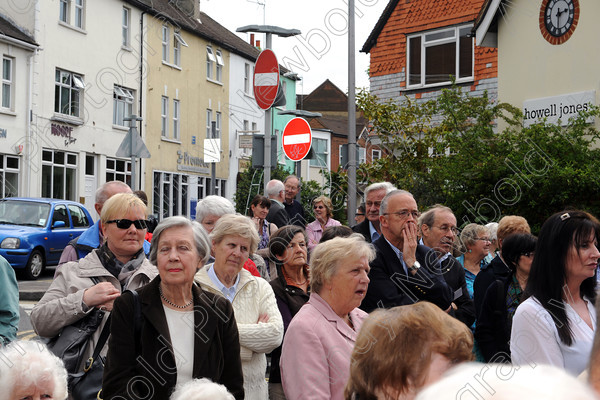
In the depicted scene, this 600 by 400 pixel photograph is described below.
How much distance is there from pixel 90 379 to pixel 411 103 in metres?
16.6

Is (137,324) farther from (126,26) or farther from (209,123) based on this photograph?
(209,123)

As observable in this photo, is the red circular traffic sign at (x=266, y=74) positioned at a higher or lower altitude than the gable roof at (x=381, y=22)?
lower

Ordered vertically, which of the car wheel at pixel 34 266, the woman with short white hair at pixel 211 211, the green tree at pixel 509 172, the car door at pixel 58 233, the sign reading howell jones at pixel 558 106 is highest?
the sign reading howell jones at pixel 558 106

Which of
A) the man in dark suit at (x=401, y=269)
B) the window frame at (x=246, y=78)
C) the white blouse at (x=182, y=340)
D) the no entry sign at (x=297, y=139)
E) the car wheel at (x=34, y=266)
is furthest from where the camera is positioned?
the window frame at (x=246, y=78)

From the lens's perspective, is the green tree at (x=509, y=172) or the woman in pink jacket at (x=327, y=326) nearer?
the woman in pink jacket at (x=327, y=326)

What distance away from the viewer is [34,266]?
681 inches

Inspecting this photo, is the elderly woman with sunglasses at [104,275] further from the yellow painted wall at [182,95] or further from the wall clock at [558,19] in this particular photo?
the yellow painted wall at [182,95]

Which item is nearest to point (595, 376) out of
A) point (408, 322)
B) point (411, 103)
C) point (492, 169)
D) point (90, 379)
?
point (408, 322)

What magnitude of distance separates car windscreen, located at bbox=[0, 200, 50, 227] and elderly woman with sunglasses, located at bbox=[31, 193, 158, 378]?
14232 millimetres

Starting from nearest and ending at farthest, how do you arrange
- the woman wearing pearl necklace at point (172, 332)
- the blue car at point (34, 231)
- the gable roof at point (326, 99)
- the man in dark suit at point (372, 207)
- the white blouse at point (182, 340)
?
the woman wearing pearl necklace at point (172, 332) → the white blouse at point (182, 340) → the man in dark suit at point (372, 207) → the blue car at point (34, 231) → the gable roof at point (326, 99)

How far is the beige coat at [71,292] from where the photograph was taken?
13.4ft

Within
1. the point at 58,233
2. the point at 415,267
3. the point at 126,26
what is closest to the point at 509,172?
the point at 415,267

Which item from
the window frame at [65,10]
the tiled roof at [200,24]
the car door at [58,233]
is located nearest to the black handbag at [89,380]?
the car door at [58,233]

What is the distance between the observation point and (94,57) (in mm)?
30250
